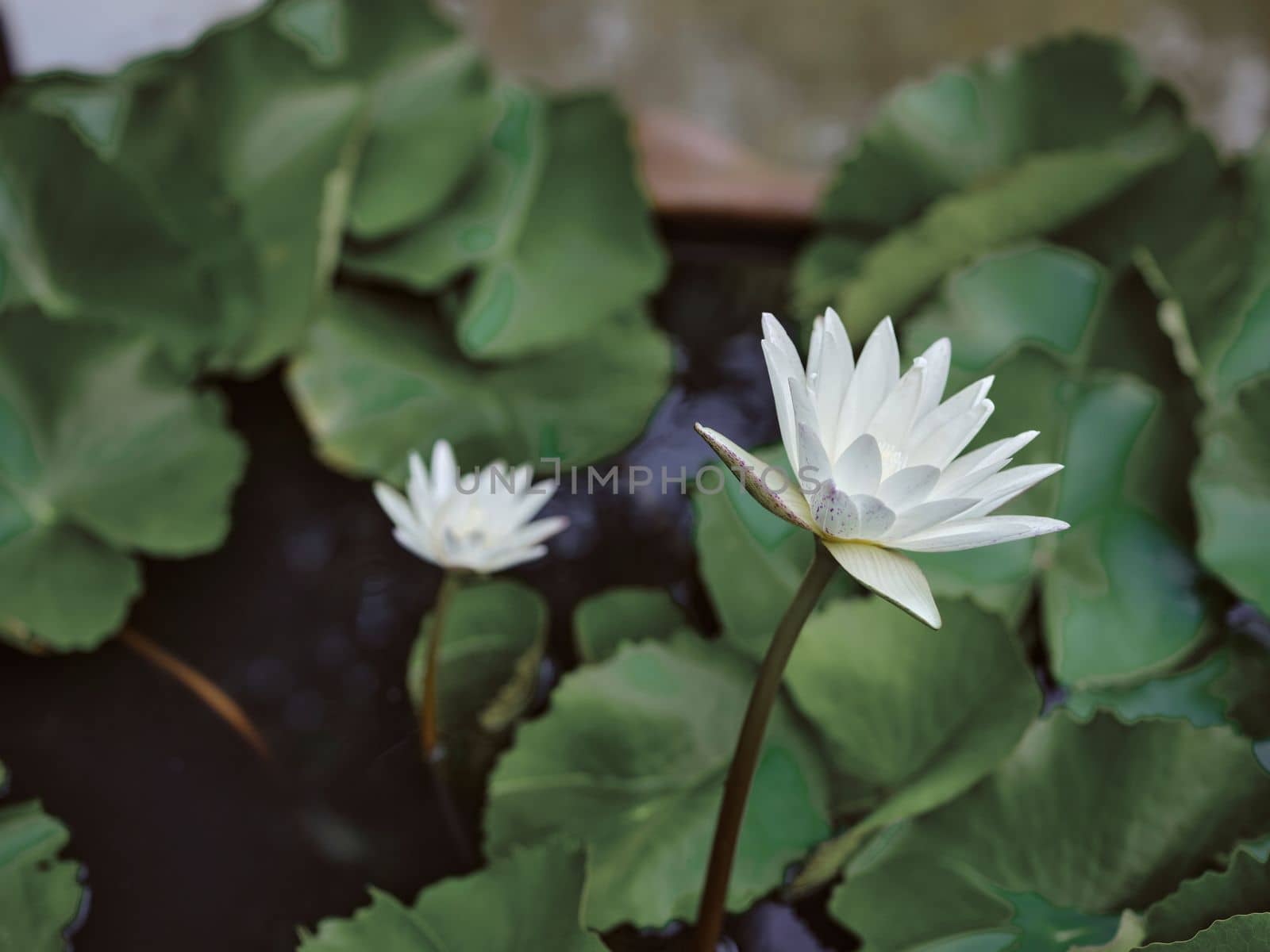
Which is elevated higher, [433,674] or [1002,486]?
[1002,486]

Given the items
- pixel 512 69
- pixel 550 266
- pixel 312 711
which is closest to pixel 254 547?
pixel 312 711

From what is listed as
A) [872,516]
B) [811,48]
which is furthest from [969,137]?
[811,48]

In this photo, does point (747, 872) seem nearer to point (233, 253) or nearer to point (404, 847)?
point (404, 847)

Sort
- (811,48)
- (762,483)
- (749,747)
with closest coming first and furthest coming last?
(762,483) < (749,747) < (811,48)

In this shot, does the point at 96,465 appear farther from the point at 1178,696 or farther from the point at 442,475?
the point at 1178,696

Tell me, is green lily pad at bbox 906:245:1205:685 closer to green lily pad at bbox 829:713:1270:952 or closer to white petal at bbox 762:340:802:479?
green lily pad at bbox 829:713:1270:952

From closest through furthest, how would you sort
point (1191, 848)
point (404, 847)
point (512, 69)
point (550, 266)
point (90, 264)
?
point (1191, 848) → point (404, 847) → point (90, 264) → point (550, 266) → point (512, 69)

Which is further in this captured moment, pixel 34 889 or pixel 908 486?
pixel 34 889

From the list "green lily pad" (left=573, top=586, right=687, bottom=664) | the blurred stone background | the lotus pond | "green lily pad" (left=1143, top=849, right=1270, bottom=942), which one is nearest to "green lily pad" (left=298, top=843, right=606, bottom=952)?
the lotus pond
